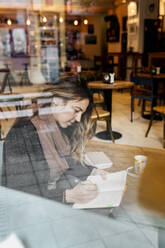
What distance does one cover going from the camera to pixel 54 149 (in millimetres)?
1320

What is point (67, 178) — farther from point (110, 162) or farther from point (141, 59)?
point (141, 59)

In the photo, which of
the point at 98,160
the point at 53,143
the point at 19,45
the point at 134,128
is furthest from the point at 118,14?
the point at 53,143

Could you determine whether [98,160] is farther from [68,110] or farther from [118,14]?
[118,14]

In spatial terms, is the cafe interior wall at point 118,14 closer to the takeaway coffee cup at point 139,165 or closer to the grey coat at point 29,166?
the takeaway coffee cup at point 139,165

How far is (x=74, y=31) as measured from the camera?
27.3ft

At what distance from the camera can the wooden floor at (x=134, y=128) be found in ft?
10.0

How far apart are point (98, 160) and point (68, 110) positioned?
451 mm

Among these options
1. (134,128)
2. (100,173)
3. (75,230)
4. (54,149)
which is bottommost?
(134,128)

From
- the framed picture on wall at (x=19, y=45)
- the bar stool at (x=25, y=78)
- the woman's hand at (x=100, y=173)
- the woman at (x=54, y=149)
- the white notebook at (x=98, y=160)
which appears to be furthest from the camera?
Answer: the framed picture on wall at (x=19, y=45)

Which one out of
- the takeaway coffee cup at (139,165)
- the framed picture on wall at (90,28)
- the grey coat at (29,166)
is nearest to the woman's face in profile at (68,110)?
the grey coat at (29,166)

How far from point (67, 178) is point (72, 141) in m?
0.20

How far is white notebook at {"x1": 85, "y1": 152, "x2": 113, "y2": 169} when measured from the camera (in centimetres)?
153

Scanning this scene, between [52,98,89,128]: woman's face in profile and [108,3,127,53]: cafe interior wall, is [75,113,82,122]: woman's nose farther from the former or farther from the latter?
[108,3,127,53]: cafe interior wall

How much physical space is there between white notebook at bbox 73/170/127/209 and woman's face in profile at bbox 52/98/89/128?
0.34 m
